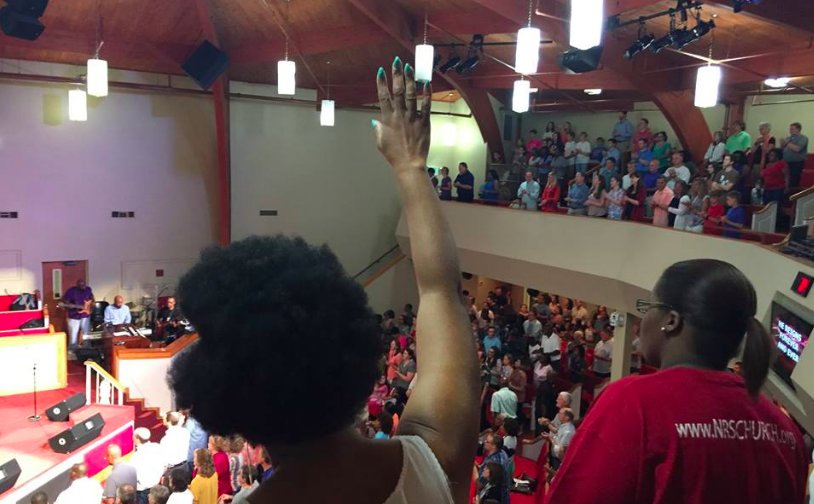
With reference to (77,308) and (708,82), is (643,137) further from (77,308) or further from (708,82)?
(77,308)

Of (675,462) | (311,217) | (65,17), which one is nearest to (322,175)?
(311,217)

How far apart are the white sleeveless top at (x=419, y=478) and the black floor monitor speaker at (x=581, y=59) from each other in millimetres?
8119

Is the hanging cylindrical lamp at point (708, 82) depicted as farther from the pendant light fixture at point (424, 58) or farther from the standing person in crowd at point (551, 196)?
the standing person in crowd at point (551, 196)

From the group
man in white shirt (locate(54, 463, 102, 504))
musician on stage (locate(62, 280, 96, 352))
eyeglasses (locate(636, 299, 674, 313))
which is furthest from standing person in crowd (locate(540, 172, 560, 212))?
eyeglasses (locate(636, 299, 674, 313))

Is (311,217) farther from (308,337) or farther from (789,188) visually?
(308,337)

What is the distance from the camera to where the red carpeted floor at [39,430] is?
26.2ft

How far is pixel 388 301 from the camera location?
1620 centimetres

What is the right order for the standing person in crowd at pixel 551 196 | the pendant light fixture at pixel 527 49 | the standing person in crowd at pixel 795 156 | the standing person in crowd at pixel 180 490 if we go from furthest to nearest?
the standing person in crowd at pixel 551 196, the standing person in crowd at pixel 795 156, the pendant light fixture at pixel 527 49, the standing person in crowd at pixel 180 490

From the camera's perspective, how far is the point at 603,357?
1072 centimetres

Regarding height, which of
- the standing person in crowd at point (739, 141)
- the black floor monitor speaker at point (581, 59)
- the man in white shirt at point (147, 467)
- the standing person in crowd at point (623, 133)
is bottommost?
the man in white shirt at point (147, 467)

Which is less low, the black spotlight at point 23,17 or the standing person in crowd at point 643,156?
the black spotlight at point 23,17

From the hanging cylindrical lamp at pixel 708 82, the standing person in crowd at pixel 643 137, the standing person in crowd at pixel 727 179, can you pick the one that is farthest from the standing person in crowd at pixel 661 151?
the hanging cylindrical lamp at pixel 708 82

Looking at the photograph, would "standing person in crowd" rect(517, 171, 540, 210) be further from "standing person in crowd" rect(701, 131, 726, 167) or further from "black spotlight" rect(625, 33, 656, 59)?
"black spotlight" rect(625, 33, 656, 59)

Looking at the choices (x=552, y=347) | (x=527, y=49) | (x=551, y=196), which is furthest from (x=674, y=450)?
(x=551, y=196)
